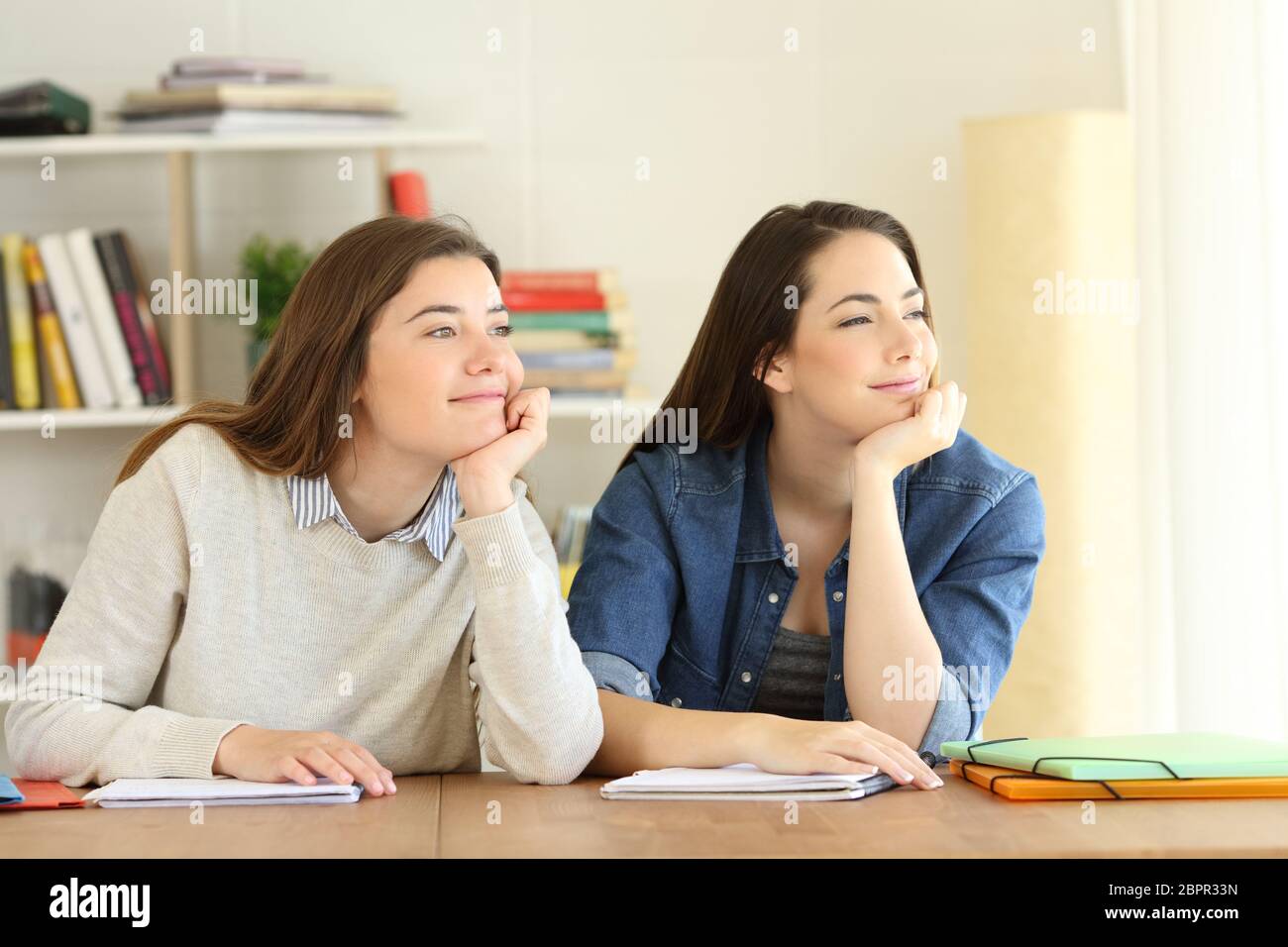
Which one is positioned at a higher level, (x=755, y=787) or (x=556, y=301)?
(x=556, y=301)

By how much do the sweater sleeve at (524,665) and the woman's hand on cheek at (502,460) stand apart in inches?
1.0

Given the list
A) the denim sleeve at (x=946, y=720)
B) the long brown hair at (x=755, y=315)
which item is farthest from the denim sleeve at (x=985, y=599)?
the long brown hair at (x=755, y=315)

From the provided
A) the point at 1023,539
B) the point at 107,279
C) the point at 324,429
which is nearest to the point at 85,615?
the point at 324,429

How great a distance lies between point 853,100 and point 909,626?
1.79 meters

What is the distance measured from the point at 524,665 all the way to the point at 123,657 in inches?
17.1

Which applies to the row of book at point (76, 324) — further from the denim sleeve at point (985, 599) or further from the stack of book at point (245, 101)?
the denim sleeve at point (985, 599)

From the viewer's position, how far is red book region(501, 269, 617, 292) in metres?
2.82

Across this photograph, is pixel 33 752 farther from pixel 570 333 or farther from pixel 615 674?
pixel 570 333

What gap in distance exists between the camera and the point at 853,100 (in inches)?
121

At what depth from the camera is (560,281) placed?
9.32 feet

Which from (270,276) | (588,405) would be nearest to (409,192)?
(270,276)

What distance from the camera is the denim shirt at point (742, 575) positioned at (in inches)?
64.7

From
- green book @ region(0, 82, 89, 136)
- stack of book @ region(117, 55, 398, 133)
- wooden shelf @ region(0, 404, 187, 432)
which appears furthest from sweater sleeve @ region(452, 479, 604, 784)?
green book @ region(0, 82, 89, 136)
